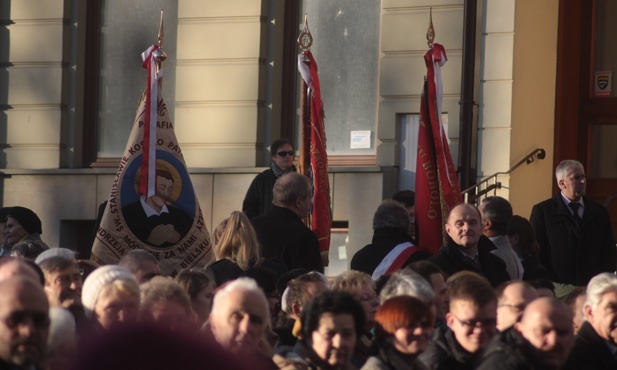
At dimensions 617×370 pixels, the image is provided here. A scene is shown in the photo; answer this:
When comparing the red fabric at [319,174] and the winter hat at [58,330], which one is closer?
the winter hat at [58,330]

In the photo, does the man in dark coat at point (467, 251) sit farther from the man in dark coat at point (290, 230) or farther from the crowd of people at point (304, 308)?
the man in dark coat at point (290, 230)

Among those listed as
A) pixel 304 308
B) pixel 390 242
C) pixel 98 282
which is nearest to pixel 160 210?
pixel 390 242

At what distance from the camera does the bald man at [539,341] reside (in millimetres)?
6082

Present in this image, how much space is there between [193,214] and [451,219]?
3.10 meters

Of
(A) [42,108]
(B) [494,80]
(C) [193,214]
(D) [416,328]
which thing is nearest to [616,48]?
(B) [494,80]

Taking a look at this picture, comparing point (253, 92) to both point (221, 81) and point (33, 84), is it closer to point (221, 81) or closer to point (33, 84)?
point (221, 81)

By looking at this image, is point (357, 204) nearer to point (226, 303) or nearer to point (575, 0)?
point (575, 0)

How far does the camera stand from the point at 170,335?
2.98 meters

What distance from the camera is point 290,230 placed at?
31.2 feet

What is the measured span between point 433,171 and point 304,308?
5922mm

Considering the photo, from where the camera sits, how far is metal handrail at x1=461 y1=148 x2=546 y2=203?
13484 millimetres

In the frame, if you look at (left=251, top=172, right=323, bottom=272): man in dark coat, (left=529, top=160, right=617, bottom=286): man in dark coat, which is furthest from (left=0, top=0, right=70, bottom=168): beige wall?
(left=251, top=172, right=323, bottom=272): man in dark coat

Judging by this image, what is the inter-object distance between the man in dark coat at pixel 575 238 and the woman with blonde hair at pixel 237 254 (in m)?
3.45

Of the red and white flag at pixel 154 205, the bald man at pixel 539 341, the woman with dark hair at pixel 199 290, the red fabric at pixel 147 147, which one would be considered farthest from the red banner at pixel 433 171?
the bald man at pixel 539 341
